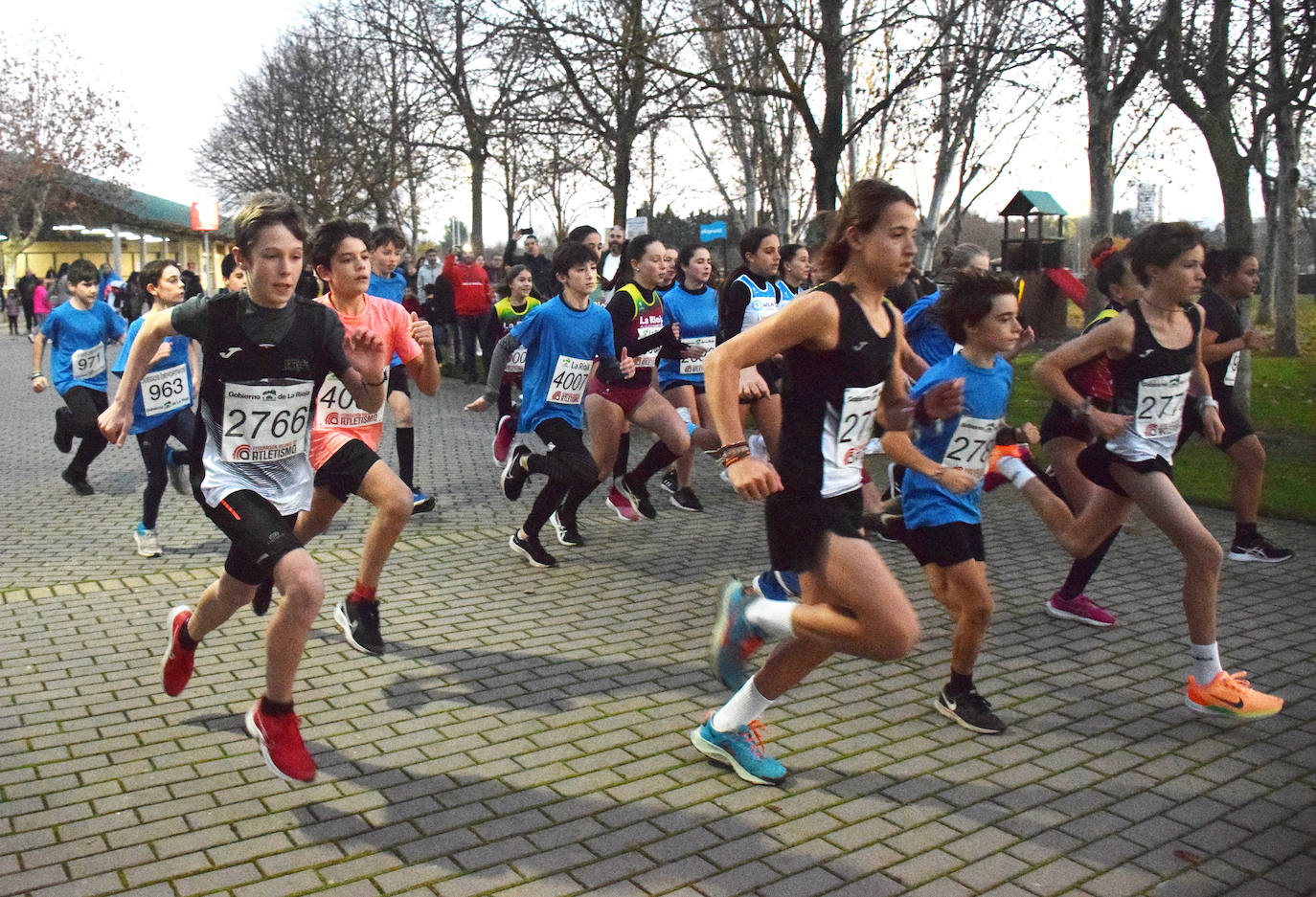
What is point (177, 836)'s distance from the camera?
3.77m

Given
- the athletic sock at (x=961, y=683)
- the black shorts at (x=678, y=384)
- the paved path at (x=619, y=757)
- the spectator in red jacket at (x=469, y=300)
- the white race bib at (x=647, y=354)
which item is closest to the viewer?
the paved path at (x=619, y=757)

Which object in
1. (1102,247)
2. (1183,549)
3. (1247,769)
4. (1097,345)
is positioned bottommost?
(1247,769)

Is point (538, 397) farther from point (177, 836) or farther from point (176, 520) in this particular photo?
point (177, 836)

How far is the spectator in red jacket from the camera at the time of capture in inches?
782

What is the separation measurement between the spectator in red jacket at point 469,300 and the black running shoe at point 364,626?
47.0 ft

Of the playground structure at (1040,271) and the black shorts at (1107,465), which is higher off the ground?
the playground structure at (1040,271)

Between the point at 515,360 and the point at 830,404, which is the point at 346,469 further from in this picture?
the point at 515,360

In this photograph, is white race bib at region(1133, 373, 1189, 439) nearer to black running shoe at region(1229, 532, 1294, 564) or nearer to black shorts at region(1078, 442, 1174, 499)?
black shorts at region(1078, 442, 1174, 499)

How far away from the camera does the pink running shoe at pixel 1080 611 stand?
242 inches

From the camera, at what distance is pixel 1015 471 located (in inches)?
216

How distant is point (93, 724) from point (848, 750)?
2.84m

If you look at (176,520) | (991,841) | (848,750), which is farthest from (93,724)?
(176,520)

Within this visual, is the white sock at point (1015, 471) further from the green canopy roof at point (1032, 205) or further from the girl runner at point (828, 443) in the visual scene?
the green canopy roof at point (1032, 205)

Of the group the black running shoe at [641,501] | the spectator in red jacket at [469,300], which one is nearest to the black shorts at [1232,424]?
the black running shoe at [641,501]
